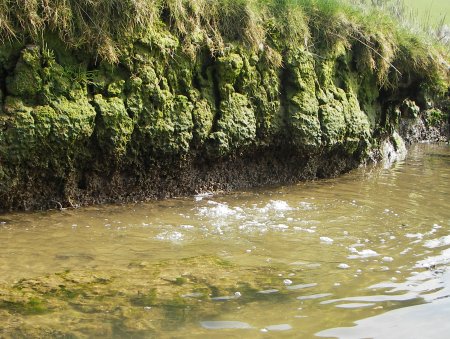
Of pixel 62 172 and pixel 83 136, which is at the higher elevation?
pixel 83 136

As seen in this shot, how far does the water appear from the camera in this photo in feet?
11.1

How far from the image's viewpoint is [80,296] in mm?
3678

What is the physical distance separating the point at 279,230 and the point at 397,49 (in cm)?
532

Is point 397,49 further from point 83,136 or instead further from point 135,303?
point 135,303

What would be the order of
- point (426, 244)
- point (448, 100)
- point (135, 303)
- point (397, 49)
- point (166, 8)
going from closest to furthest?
point (135, 303)
point (426, 244)
point (166, 8)
point (397, 49)
point (448, 100)

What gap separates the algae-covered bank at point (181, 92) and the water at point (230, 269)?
47cm

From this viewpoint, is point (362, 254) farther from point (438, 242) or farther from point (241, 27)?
point (241, 27)

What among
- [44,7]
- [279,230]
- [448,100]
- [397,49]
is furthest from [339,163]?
[448,100]

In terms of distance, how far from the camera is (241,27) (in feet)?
23.9

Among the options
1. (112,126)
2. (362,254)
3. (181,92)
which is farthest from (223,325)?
(181,92)

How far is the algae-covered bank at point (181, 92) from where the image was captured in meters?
5.64

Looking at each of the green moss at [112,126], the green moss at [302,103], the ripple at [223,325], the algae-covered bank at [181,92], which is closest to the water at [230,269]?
the ripple at [223,325]

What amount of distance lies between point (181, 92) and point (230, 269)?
308 cm

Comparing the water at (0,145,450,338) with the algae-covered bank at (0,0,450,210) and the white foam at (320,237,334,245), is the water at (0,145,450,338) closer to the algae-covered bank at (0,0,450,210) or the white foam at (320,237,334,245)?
the white foam at (320,237,334,245)
